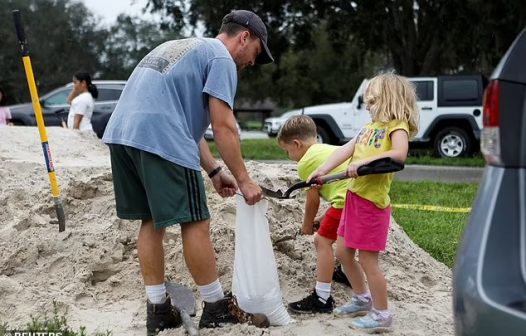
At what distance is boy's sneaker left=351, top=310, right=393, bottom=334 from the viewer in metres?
3.96

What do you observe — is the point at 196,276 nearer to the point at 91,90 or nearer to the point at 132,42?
the point at 91,90

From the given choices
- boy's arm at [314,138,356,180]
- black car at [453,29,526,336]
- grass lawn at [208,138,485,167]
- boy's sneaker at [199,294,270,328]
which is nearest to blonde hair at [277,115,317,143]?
boy's arm at [314,138,356,180]

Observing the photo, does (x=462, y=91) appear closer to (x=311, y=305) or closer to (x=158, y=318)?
(x=311, y=305)

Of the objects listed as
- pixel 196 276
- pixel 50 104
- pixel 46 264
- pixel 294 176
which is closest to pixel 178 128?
pixel 196 276

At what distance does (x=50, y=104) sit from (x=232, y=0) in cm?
590

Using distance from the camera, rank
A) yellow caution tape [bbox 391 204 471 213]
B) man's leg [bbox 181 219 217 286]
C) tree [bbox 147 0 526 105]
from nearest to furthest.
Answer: man's leg [bbox 181 219 217 286]
yellow caution tape [bbox 391 204 471 213]
tree [bbox 147 0 526 105]

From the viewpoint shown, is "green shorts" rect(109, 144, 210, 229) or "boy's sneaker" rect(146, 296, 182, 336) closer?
"green shorts" rect(109, 144, 210, 229)

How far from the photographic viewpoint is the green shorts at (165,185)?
365 centimetres

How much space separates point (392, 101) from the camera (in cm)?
383

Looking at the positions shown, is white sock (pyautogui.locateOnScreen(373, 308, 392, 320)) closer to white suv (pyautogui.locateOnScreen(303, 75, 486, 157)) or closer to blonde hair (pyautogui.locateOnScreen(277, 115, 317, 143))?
blonde hair (pyautogui.locateOnScreen(277, 115, 317, 143))

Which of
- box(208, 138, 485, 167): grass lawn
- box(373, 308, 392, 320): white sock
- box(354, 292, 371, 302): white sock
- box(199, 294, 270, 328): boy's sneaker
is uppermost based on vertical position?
box(199, 294, 270, 328): boy's sneaker

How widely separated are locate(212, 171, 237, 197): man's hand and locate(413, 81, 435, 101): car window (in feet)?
47.7

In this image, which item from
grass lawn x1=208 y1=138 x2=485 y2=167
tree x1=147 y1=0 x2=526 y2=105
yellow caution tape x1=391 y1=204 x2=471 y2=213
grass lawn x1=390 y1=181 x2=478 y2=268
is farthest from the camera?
tree x1=147 y1=0 x2=526 y2=105

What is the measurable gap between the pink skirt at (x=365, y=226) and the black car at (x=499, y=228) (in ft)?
4.72
